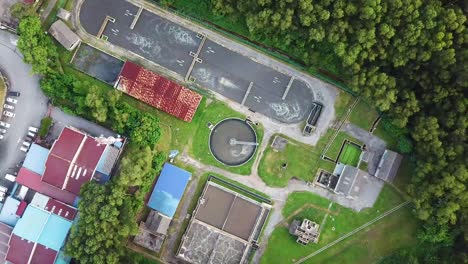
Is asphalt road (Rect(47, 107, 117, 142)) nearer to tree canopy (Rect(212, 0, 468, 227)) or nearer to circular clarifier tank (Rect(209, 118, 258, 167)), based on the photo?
circular clarifier tank (Rect(209, 118, 258, 167))

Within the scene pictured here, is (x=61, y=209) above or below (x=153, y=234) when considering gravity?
below

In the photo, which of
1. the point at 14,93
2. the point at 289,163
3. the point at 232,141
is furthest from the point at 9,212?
the point at 289,163

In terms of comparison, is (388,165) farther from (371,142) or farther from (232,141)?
(232,141)

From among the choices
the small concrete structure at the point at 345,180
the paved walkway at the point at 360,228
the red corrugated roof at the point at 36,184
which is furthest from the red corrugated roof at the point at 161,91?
the paved walkway at the point at 360,228

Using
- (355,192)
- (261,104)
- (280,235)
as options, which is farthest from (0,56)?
(355,192)

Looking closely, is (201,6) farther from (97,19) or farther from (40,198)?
(40,198)

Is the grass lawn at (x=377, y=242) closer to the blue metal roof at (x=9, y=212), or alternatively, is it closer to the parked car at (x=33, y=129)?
the blue metal roof at (x=9, y=212)
